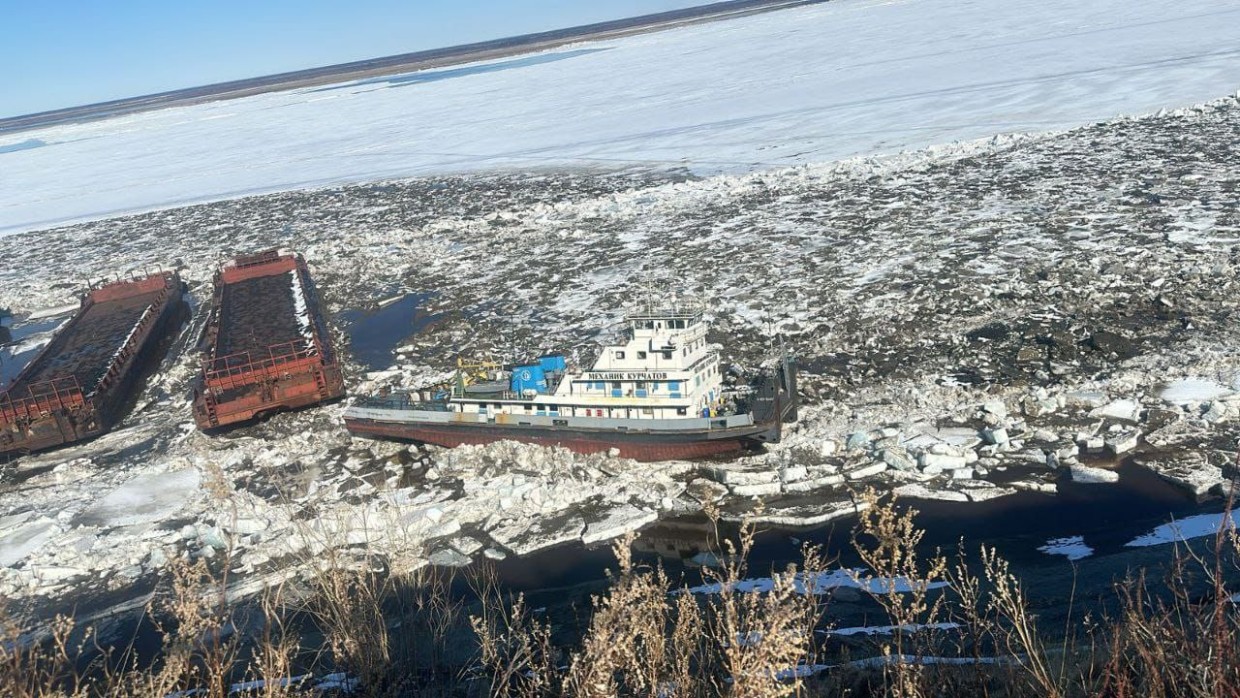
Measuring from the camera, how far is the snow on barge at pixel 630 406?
14812 millimetres

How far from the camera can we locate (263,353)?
2106cm

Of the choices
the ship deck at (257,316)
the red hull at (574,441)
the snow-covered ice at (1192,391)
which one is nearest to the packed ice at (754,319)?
the snow-covered ice at (1192,391)

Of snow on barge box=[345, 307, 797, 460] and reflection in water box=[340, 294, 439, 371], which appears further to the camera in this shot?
reflection in water box=[340, 294, 439, 371]

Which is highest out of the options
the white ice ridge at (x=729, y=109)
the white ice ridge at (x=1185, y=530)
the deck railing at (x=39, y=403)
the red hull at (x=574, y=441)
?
the white ice ridge at (x=729, y=109)

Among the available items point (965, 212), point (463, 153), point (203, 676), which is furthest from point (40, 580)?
point (463, 153)

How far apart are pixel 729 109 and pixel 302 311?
34.7 metres

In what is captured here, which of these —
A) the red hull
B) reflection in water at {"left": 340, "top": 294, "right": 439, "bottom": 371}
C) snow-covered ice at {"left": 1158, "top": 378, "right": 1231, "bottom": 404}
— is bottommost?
snow-covered ice at {"left": 1158, "top": 378, "right": 1231, "bottom": 404}

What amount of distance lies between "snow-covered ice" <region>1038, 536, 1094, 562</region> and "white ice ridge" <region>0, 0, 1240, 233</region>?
2776 cm

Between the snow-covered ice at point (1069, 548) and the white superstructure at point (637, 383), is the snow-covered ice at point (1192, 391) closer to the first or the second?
the snow-covered ice at point (1069, 548)

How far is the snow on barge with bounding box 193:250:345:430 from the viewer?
1827 cm

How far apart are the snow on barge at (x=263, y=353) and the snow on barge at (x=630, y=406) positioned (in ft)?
10.7

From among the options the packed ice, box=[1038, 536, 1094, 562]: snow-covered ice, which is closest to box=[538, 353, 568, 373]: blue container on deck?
the packed ice

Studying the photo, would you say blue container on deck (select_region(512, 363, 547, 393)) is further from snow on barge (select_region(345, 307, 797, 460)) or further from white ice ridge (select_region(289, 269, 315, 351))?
white ice ridge (select_region(289, 269, 315, 351))

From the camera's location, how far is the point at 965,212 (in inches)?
1068
